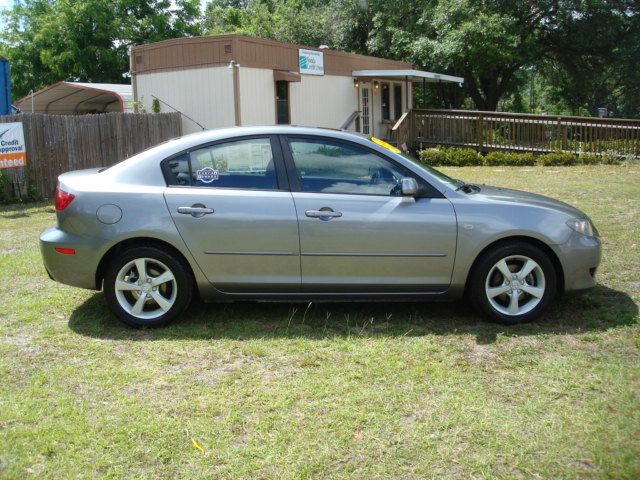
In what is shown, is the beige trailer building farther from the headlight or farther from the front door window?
the headlight

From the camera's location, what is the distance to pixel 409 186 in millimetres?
4934

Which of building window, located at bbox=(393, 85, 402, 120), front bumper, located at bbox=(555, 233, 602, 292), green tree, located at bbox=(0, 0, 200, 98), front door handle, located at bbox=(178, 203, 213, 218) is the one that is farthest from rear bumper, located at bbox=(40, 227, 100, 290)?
green tree, located at bbox=(0, 0, 200, 98)

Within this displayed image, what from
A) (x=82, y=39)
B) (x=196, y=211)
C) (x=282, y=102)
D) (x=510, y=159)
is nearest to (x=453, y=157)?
(x=510, y=159)

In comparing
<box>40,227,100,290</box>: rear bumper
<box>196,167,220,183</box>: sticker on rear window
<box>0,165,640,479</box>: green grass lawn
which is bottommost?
<box>0,165,640,479</box>: green grass lawn

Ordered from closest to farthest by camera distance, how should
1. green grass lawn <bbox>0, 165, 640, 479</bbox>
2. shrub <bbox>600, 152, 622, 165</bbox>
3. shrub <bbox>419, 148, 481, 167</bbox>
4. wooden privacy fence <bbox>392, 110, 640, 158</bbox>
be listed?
green grass lawn <bbox>0, 165, 640, 479</bbox>, shrub <bbox>600, 152, 622, 165</bbox>, wooden privacy fence <bbox>392, 110, 640, 158</bbox>, shrub <bbox>419, 148, 481, 167</bbox>

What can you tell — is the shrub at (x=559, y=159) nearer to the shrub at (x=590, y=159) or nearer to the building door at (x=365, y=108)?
the shrub at (x=590, y=159)

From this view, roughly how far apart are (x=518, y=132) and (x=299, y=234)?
17.1 m

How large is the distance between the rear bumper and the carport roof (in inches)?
702

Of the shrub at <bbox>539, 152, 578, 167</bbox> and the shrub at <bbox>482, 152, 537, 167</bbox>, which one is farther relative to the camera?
the shrub at <bbox>482, 152, 537, 167</bbox>

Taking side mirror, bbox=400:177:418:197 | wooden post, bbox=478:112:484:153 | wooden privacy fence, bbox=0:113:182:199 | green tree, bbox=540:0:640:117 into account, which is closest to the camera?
side mirror, bbox=400:177:418:197

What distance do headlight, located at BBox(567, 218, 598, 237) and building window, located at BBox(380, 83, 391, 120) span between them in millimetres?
20173

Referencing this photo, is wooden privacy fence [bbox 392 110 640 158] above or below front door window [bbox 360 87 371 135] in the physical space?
below

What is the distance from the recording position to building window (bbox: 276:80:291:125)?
748 inches

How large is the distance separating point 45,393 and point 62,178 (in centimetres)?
210
